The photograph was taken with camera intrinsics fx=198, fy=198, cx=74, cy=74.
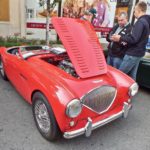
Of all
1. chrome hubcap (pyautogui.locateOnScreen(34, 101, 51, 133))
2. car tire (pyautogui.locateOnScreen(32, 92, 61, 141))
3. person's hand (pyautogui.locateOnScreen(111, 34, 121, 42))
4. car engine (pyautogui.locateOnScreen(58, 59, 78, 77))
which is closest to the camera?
car tire (pyautogui.locateOnScreen(32, 92, 61, 141))

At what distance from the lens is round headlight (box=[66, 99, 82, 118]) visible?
2.17 m

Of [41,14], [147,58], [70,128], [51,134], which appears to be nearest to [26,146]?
[51,134]

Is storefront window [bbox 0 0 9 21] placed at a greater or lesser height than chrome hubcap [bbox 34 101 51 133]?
greater

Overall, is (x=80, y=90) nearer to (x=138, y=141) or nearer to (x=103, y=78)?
(x=103, y=78)

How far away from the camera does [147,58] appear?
4.21 meters

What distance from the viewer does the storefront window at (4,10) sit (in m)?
8.38

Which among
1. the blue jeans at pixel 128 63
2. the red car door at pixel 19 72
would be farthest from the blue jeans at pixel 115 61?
the red car door at pixel 19 72

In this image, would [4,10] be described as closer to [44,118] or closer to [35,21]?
[35,21]

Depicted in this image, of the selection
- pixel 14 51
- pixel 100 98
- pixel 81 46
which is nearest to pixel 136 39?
pixel 81 46

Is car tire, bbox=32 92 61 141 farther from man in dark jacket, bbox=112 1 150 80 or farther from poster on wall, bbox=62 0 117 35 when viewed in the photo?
poster on wall, bbox=62 0 117 35

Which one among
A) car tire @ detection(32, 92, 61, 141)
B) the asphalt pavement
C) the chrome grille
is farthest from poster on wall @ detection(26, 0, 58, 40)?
the chrome grille

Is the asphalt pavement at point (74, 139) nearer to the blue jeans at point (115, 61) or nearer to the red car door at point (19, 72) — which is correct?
the red car door at point (19, 72)

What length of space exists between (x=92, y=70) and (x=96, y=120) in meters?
0.70

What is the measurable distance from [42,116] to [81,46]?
1.14m
